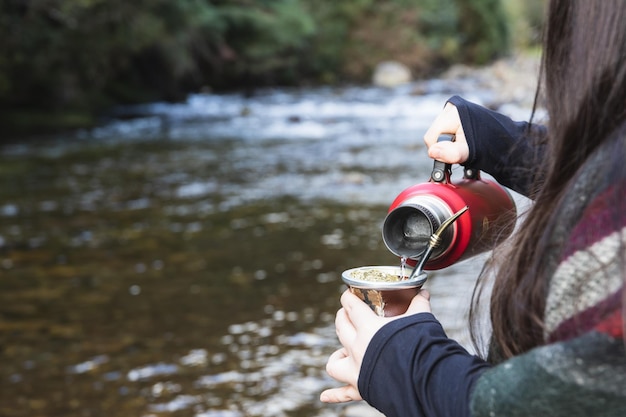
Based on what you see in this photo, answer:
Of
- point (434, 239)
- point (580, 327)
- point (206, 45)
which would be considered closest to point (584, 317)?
point (580, 327)

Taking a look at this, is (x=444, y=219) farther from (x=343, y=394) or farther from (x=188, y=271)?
(x=188, y=271)

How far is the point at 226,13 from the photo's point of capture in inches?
830

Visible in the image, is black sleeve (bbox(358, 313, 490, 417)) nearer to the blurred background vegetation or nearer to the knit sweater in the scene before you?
the knit sweater

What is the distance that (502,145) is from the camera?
4.45 ft

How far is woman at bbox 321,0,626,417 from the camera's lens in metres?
0.83

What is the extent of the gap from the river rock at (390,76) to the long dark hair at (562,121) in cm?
2213

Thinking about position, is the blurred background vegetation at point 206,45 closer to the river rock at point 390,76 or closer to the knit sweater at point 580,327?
the knit sweater at point 580,327

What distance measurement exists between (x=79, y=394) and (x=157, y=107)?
1398cm

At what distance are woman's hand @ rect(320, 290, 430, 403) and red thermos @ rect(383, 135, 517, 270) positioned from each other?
12 centimetres

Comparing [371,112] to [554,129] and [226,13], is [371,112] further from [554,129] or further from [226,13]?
[554,129]

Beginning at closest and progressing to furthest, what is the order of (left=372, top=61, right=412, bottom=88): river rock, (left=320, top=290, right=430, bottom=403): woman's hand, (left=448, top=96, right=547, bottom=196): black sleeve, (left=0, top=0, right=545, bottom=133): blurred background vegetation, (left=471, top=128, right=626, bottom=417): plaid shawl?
(left=471, top=128, right=626, bottom=417): plaid shawl, (left=320, top=290, right=430, bottom=403): woman's hand, (left=448, top=96, right=547, bottom=196): black sleeve, (left=0, top=0, right=545, bottom=133): blurred background vegetation, (left=372, top=61, right=412, bottom=88): river rock

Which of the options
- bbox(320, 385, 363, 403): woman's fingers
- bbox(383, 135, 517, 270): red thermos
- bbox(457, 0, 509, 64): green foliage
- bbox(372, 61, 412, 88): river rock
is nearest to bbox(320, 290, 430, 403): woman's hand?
bbox(320, 385, 363, 403): woman's fingers

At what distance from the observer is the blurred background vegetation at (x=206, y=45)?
12.0 meters

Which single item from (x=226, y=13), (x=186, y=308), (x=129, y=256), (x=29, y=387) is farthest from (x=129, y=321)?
(x=226, y=13)
